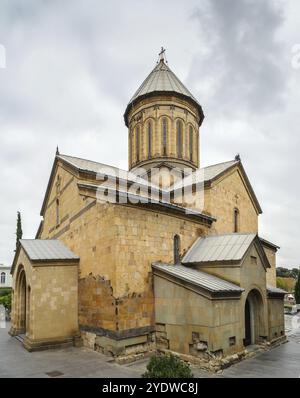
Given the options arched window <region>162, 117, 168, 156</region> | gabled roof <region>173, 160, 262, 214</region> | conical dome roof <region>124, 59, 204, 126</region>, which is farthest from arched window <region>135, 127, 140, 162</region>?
gabled roof <region>173, 160, 262, 214</region>

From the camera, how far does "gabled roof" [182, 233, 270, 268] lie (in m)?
10.7

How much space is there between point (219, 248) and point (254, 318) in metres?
2.73

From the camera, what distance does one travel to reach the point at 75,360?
9320 mm

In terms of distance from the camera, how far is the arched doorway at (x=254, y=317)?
37.3ft

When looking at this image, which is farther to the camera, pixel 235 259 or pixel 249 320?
pixel 249 320

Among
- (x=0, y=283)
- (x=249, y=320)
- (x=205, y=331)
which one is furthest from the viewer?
(x=0, y=283)

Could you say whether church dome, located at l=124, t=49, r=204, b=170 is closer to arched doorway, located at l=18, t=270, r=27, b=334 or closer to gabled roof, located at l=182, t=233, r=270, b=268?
gabled roof, located at l=182, t=233, r=270, b=268

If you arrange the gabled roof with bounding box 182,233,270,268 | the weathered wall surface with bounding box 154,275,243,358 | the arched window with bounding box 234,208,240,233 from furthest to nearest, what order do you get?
1. the arched window with bounding box 234,208,240,233
2. the gabled roof with bounding box 182,233,270,268
3. the weathered wall surface with bounding box 154,275,243,358

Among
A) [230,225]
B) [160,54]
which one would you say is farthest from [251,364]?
[160,54]

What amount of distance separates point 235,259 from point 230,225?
5127 millimetres

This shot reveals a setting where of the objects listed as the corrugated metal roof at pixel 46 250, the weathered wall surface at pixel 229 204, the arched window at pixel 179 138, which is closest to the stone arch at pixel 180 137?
the arched window at pixel 179 138

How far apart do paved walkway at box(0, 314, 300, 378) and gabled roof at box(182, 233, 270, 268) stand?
2.93 meters

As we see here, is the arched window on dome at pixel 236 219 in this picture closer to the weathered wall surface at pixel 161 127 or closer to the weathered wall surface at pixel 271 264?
the weathered wall surface at pixel 271 264
